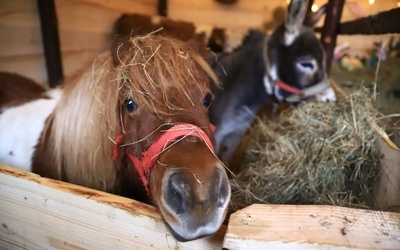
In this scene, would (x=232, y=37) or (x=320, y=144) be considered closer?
(x=320, y=144)

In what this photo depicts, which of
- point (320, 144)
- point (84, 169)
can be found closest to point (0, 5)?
point (84, 169)

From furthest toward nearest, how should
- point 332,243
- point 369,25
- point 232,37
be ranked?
point 232,37
point 369,25
point 332,243

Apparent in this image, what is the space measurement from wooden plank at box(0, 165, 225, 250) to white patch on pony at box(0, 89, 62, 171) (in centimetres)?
48

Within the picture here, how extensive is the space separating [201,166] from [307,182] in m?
0.80

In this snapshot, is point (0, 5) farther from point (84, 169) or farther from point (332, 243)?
point (332, 243)

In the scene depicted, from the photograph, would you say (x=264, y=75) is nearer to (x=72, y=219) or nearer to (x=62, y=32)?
(x=62, y=32)

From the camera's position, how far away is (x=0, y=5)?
1.73 m

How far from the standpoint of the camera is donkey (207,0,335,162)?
2.20 meters

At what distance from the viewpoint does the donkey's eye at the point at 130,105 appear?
0.93m

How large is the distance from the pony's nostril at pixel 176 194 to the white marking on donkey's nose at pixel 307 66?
1820 mm

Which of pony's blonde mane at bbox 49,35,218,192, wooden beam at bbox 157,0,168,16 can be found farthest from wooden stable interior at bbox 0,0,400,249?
wooden beam at bbox 157,0,168,16

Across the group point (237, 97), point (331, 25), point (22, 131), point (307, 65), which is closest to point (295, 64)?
point (307, 65)

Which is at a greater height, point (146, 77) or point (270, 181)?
point (146, 77)

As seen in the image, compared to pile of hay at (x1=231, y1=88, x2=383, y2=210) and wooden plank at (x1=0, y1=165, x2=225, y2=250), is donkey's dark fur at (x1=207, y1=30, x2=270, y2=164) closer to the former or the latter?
pile of hay at (x1=231, y1=88, x2=383, y2=210)
